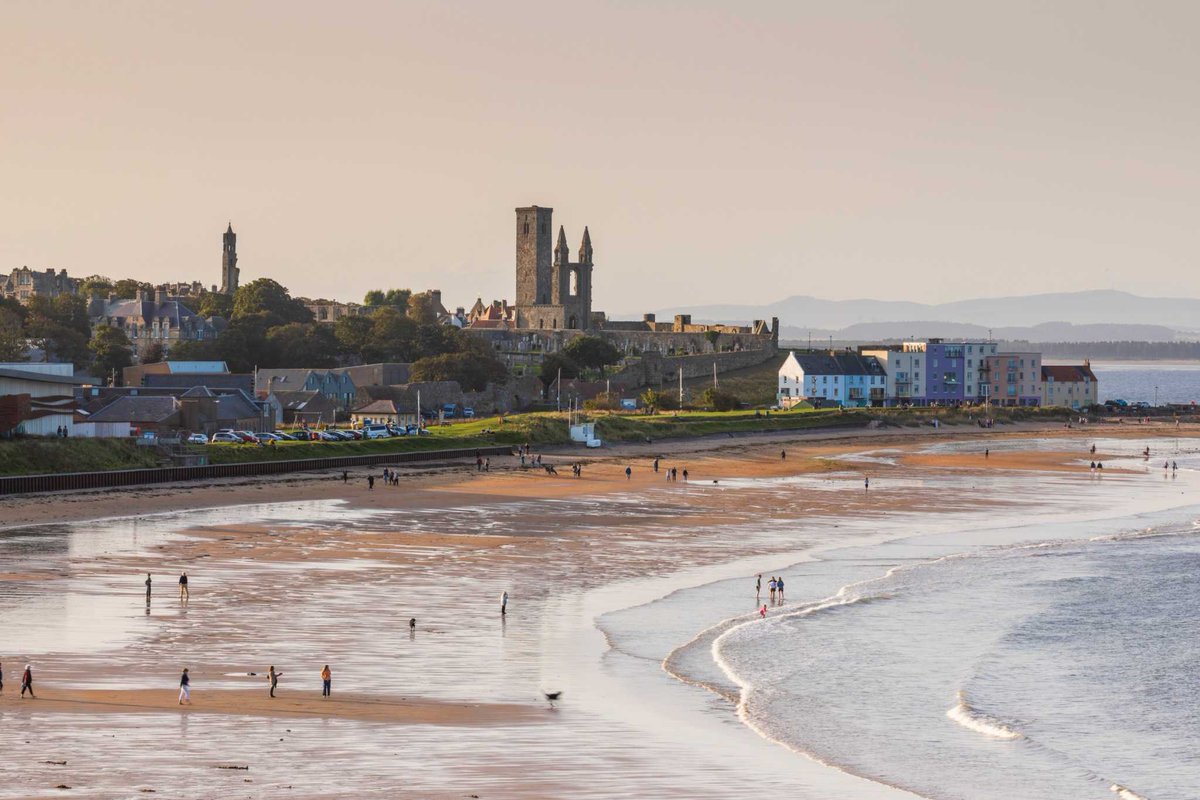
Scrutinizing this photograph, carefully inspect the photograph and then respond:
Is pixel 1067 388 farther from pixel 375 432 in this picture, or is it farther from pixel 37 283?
pixel 37 283

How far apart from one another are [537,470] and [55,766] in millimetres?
52714

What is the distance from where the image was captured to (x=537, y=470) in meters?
74.2

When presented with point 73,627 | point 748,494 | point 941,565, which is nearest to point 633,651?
point 73,627

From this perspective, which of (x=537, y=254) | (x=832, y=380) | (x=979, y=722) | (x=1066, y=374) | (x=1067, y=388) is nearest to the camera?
(x=979, y=722)

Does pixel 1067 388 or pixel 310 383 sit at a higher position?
pixel 1067 388

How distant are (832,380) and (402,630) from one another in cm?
9903

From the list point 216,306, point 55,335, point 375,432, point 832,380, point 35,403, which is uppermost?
point 216,306

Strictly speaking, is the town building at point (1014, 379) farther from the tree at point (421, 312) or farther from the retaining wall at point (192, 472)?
the retaining wall at point (192, 472)

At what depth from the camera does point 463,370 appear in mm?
109125

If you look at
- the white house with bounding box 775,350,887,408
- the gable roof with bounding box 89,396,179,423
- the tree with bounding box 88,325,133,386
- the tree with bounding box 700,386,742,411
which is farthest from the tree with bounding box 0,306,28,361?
the white house with bounding box 775,350,887,408

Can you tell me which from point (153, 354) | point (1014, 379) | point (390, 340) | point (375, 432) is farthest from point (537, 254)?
point (375, 432)

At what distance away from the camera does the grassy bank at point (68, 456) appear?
60.6 m

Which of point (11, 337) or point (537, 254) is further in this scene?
point (537, 254)

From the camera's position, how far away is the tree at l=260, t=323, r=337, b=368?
11594cm
